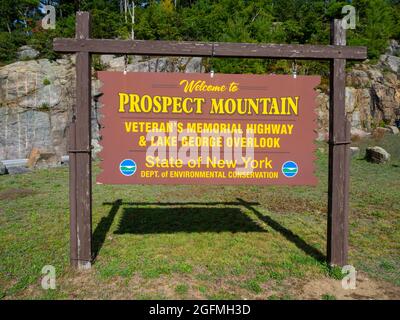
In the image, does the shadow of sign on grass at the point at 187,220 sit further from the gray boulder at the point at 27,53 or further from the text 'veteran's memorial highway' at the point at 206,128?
the gray boulder at the point at 27,53

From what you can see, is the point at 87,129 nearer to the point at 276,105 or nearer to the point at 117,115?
the point at 117,115

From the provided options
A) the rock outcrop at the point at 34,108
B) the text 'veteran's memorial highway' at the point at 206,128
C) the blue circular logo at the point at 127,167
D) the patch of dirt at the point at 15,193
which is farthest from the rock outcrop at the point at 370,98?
the blue circular logo at the point at 127,167

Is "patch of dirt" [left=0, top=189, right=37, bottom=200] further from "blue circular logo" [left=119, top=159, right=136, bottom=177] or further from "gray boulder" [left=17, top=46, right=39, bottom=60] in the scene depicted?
"gray boulder" [left=17, top=46, right=39, bottom=60]

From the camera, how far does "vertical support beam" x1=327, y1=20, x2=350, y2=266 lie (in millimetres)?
5023

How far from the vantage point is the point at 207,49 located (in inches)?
195

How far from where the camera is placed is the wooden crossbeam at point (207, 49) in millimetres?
4804

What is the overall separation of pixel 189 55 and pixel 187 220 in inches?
162

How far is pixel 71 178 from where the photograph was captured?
4.93 m

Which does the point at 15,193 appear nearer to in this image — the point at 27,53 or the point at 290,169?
the point at 290,169

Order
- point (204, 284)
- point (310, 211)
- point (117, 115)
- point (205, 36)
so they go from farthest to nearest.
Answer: point (205, 36)
point (310, 211)
point (117, 115)
point (204, 284)

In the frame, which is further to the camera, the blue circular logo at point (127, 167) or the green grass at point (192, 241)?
the blue circular logo at point (127, 167)

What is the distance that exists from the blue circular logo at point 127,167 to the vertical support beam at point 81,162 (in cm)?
46

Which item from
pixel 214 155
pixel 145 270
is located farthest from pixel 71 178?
pixel 214 155

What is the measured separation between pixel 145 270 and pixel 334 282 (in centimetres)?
269
